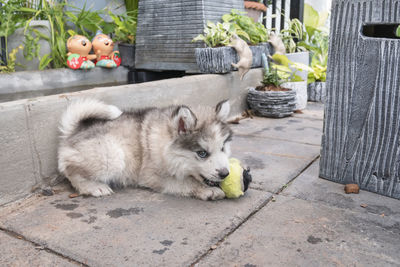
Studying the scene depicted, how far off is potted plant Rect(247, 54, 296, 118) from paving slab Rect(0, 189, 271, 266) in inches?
87.6

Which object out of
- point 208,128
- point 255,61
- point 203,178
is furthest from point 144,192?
point 255,61

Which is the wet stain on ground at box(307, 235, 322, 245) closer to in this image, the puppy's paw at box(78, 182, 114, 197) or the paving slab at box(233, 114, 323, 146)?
the puppy's paw at box(78, 182, 114, 197)

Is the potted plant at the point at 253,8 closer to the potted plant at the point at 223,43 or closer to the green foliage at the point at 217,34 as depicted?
the potted plant at the point at 223,43

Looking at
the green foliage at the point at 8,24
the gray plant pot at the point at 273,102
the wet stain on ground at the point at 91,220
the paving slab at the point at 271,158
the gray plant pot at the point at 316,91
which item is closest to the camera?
the wet stain on ground at the point at 91,220

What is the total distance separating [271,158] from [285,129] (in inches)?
40.9

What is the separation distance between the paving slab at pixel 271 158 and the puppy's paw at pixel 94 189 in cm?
100

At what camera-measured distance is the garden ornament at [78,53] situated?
442 centimetres

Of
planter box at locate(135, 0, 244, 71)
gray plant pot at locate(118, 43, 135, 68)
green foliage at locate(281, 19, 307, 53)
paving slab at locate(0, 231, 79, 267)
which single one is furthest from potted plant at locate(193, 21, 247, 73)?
paving slab at locate(0, 231, 79, 267)

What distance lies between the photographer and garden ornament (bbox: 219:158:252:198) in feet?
7.80

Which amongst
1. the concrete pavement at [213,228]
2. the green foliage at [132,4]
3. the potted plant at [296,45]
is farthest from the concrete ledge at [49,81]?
the potted plant at [296,45]

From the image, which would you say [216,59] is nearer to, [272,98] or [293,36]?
[272,98]

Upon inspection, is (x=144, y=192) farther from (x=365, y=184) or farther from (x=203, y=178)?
(x=365, y=184)

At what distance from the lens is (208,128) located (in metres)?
2.31

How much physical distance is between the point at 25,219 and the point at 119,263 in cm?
78
